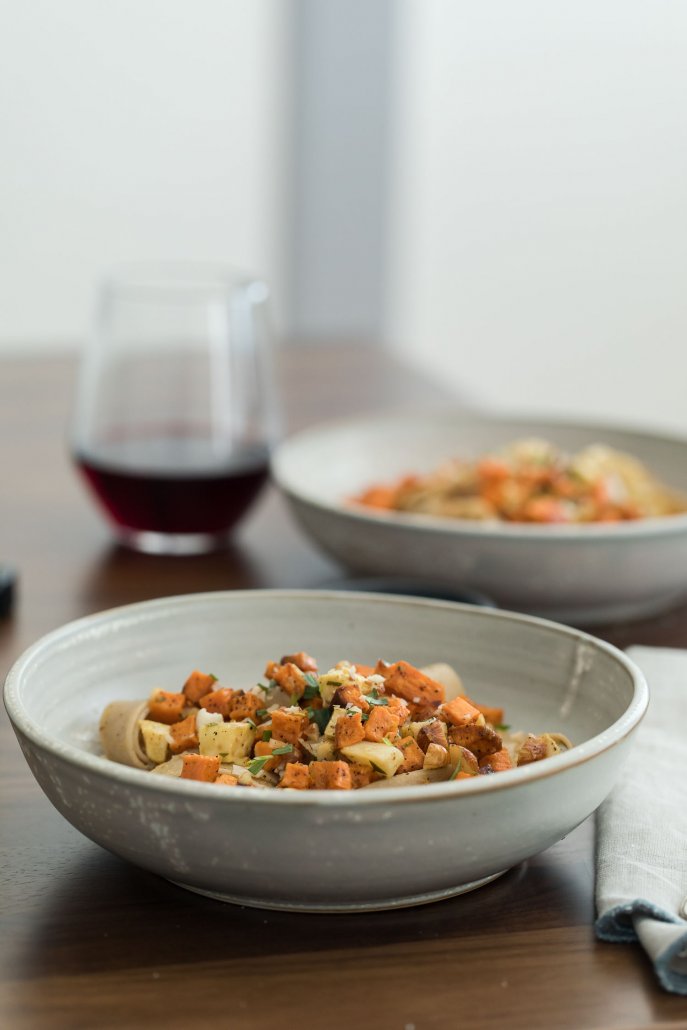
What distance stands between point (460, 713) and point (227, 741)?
139 millimetres

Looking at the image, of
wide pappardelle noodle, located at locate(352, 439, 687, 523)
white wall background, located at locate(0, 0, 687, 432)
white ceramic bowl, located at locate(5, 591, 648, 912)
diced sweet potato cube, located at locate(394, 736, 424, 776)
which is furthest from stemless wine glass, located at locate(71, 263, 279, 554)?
white wall background, located at locate(0, 0, 687, 432)

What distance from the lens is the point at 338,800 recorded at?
0.67 metres

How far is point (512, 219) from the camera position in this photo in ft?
15.9

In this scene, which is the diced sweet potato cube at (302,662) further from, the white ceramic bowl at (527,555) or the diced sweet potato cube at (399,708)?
the white ceramic bowl at (527,555)

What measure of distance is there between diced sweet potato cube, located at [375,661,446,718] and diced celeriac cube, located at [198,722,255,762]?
97mm

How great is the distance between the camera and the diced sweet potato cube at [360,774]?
2.50ft

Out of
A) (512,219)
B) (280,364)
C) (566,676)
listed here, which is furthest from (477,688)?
(512,219)

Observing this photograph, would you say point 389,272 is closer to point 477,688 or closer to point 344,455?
point 344,455

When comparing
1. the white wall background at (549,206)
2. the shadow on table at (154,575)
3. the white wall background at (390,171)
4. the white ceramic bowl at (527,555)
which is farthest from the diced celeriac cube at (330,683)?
the white wall background at (549,206)

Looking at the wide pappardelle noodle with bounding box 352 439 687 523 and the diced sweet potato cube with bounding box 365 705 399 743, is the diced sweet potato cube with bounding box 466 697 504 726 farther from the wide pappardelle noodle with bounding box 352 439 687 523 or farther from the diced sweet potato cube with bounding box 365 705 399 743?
the wide pappardelle noodle with bounding box 352 439 687 523

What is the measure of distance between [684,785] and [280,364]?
176 centimetres

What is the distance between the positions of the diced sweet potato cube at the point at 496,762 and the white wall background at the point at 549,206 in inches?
152

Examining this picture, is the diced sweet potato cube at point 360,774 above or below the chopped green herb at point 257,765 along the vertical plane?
above

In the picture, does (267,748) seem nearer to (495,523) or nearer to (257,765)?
Result: (257,765)
